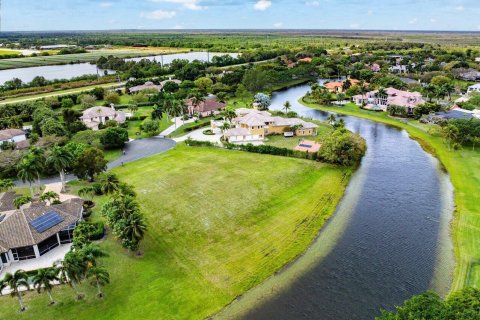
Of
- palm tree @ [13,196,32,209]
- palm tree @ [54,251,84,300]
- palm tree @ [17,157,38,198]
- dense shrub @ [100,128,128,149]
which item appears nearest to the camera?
palm tree @ [54,251,84,300]

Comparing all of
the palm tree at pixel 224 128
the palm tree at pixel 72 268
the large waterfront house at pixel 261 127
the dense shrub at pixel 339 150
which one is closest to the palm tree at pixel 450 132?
the dense shrub at pixel 339 150

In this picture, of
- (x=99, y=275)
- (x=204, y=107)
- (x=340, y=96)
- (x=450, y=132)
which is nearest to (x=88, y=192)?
(x=99, y=275)

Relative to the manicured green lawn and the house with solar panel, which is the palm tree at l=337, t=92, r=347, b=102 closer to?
the manicured green lawn

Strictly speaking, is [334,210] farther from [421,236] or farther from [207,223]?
[207,223]

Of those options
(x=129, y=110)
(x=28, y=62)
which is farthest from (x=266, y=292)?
(x=28, y=62)

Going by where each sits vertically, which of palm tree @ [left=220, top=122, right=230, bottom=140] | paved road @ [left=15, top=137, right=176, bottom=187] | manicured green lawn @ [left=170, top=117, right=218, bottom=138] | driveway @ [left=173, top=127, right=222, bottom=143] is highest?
palm tree @ [left=220, top=122, right=230, bottom=140]

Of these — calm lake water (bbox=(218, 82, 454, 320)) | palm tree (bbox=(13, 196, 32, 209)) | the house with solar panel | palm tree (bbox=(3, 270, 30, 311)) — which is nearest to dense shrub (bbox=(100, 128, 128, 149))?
palm tree (bbox=(13, 196, 32, 209))
